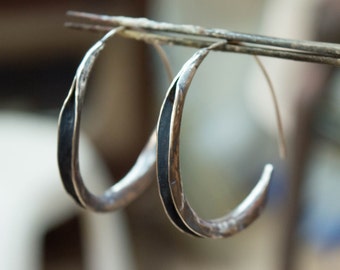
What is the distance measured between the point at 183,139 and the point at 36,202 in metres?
0.78

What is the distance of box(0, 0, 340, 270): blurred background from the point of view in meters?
1.25

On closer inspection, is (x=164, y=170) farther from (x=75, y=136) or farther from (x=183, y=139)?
(x=183, y=139)

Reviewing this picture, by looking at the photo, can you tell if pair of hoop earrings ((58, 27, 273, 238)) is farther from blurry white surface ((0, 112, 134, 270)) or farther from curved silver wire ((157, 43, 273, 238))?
blurry white surface ((0, 112, 134, 270))

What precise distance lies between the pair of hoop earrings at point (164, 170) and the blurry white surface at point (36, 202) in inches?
28.8

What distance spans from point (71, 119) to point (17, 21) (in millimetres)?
1485

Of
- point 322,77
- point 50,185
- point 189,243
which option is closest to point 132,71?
point 189,243

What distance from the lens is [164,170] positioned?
30 centimetres

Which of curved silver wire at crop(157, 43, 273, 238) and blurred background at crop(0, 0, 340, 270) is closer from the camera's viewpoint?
curved silver wire at crop(157, 43, 273, 238)

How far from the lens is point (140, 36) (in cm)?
37

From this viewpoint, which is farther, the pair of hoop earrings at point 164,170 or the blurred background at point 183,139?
the blurred background at point 183,139

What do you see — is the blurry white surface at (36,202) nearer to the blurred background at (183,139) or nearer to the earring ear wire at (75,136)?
the blurred background at (183,139)

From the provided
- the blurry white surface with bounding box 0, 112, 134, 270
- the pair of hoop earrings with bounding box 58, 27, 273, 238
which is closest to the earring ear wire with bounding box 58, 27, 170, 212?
the pair of hoop earrings with bounding box 58, 27, 273, 238

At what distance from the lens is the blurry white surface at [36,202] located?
3.80 feet

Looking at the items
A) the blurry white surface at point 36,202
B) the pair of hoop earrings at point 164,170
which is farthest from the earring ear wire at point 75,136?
the blurry white surface at point 36,202
